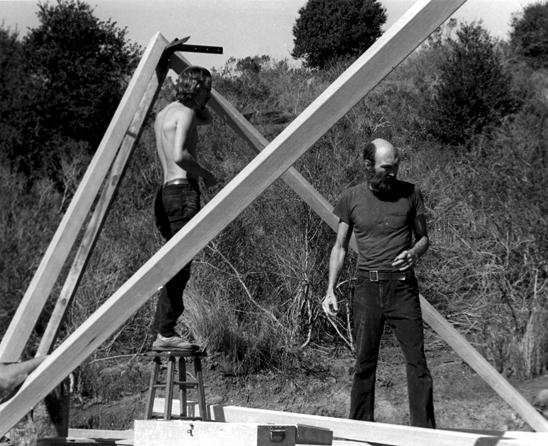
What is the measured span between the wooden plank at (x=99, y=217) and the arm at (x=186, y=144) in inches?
17.8

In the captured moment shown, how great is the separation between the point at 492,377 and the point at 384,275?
3.15ft

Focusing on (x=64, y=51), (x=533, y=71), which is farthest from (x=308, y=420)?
(x=533, y=71)

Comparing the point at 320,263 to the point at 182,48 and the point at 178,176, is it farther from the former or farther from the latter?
the point at 178,176

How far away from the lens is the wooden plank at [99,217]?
5.33m

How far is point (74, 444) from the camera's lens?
17.1 feet

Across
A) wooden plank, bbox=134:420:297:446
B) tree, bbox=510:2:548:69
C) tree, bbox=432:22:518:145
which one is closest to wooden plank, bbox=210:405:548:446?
wooden plank, bbox=134:420:297:446

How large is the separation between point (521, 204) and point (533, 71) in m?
14.0

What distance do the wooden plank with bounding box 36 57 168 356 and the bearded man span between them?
1.41 m

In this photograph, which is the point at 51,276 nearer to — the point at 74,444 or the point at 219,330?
the point at 74,444

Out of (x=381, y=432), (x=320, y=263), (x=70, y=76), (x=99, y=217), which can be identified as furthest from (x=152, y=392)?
(x=70, y=76)

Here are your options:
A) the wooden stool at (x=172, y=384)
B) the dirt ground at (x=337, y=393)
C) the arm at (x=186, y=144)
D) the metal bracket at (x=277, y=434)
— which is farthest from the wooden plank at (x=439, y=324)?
the dirt ground at (x=337, y=393)

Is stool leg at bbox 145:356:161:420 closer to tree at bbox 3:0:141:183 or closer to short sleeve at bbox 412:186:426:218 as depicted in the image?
short sleeve at bbox 412:186:426:218

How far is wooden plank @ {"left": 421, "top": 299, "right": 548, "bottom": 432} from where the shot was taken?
205 inches

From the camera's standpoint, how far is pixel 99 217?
17.8 ft
